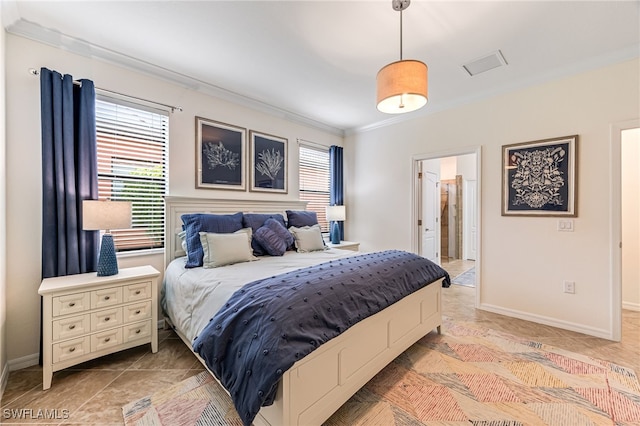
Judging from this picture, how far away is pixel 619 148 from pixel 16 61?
17.3ft

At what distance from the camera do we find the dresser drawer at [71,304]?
6.15 feet

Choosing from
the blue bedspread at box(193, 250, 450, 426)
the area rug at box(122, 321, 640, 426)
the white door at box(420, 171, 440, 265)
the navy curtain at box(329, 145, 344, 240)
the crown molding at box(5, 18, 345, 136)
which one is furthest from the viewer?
the white door at box(420, 171, 440, 265)

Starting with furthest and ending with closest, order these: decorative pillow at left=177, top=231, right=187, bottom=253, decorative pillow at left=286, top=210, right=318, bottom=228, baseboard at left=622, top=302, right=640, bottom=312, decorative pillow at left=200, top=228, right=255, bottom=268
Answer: decorative pillow at left=286, top=210, right=318, bottom=228, baseboard at left=622, top=302, right=640, bottom=312, decorative pillow at left=177, top=231, right=187, bottom=253, decorative pillow at left=200, top=228, right=255, bottom=268

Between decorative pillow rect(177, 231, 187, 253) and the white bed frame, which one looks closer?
the white bed frame

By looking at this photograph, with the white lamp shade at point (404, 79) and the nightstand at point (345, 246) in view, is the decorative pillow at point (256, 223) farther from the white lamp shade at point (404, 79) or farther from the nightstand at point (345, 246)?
the white lamp shade at point (404, 79)

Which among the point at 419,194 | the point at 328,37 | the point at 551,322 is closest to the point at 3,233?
the point at 328,37

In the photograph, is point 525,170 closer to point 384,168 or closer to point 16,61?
point 384,168

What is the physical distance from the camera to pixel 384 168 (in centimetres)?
443

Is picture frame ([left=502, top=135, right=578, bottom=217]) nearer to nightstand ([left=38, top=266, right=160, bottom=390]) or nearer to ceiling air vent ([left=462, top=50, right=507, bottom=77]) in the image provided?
ceiling air vent ([left=462, top=50, right=507, bottom=77])

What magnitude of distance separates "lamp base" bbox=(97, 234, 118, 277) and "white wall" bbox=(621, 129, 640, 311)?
18.8ft

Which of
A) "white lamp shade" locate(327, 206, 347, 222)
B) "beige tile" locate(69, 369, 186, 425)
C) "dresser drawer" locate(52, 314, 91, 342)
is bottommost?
"beige tile" locate(69, 369, 186, 425)

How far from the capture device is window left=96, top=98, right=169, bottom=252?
8.45ft

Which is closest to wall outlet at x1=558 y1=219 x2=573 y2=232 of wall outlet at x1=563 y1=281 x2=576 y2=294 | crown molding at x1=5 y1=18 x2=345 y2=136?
wall outlet at x1=563 y1=281 x2=576 y2=294

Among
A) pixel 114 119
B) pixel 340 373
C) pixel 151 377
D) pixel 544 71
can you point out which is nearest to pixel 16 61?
pixel 114 119
